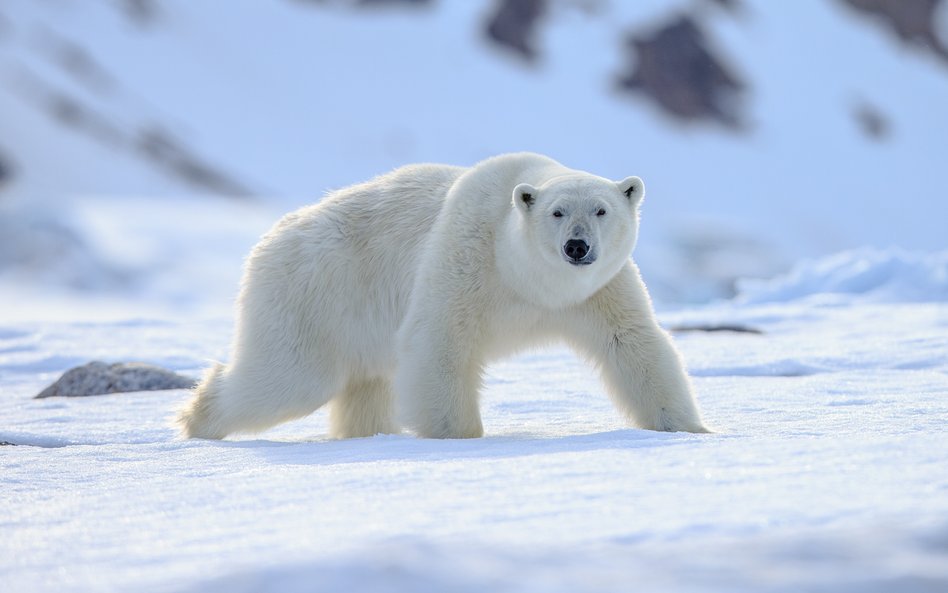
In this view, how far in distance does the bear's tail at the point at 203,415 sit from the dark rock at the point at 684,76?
2670 centimetres

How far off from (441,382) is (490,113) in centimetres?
2462

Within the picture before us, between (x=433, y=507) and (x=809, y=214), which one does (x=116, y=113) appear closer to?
(x=809, y=214)

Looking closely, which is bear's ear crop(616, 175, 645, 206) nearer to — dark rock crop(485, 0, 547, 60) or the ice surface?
the ice surface

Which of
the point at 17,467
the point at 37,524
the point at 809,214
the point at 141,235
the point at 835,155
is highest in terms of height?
the point at 835,155

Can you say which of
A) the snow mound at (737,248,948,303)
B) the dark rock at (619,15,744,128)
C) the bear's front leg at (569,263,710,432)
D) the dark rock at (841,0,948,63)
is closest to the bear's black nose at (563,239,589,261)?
the bear's front leg at (569,263,710,432)

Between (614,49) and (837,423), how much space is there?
28.5m

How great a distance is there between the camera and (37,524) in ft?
7.72

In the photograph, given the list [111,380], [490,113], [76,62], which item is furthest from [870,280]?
[76,62]

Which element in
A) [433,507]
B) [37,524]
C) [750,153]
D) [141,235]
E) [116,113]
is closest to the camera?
[433,507]

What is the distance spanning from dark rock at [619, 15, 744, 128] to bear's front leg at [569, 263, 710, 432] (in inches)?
1055

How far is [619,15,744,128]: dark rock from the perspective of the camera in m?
30.1

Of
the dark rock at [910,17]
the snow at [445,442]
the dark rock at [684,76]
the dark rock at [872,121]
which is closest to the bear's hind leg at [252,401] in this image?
the snow at [445,442]

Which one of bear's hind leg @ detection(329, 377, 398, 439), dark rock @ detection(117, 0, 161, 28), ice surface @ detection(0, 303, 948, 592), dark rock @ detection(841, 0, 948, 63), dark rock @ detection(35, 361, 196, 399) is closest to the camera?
ice surface @ detection(0, 303, 948, 592)

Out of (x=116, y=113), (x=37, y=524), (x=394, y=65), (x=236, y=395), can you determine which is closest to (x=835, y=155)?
(x=394, y=65)
